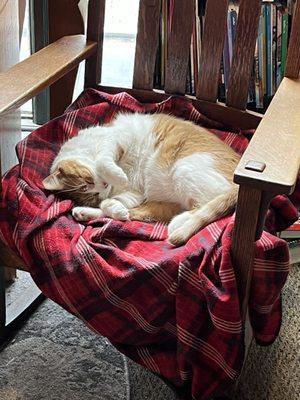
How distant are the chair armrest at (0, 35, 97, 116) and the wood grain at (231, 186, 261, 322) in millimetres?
525

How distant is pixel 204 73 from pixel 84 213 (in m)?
0.57

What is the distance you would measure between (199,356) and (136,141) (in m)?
0.63

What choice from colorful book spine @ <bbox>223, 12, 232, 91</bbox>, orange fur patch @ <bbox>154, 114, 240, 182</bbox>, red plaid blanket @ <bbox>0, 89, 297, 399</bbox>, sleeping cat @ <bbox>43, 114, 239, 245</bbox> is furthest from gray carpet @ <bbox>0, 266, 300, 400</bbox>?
colorful book spine @ <bbox>223, 12, 232, 91</bbox>

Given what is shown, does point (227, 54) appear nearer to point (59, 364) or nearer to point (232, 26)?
point (232, 26)

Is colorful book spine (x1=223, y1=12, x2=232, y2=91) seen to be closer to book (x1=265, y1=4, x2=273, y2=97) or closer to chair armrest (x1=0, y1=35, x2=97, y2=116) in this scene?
book (x1=265, y1=4, x2=273, y2=97)

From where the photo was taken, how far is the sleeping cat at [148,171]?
4.57 feet

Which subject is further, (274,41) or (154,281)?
(274,41)

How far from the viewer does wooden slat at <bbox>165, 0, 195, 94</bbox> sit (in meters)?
1.61

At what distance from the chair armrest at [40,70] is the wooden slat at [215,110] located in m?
0.16

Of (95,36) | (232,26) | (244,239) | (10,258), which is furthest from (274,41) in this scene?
(10,258)

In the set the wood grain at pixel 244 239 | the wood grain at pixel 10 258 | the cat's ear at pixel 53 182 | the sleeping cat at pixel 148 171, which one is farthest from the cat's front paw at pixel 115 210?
the wood grain at pixel 244 239

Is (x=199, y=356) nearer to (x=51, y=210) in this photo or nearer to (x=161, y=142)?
(x=51, y=210)

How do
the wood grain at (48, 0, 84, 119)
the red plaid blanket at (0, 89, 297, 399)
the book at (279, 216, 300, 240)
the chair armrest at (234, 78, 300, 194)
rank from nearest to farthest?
the chair armrest at (234, 78, 300, 194) < the red plaid blanket at (0, 89, 297, 399) < the wood grain at (48, 0, 84, 119) < the book at (279, 216, 300, 240)

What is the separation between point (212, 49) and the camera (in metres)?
1.62
